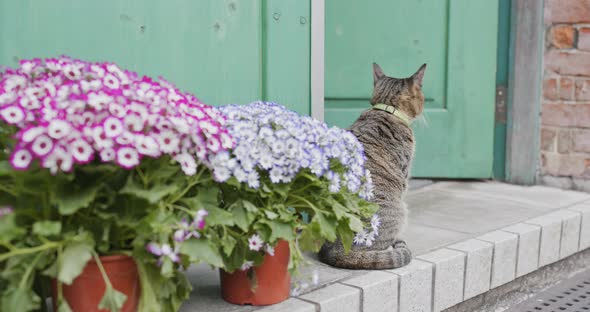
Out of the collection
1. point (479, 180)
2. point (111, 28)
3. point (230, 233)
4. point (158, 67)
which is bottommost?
point (479, 180)

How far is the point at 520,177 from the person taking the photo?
Result: 11.5ft

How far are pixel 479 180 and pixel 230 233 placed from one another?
8.26 ft

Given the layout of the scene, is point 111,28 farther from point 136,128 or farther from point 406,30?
point 406,30

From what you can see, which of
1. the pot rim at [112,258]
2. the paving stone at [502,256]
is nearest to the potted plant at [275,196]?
Answer: the pot rim at [112,258]

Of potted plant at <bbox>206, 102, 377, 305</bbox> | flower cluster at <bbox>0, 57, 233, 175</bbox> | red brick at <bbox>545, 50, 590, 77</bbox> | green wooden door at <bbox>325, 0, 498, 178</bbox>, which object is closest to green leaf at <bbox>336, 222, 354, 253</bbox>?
potted plant at <bbox>206, 102, 377, 305</bbox>

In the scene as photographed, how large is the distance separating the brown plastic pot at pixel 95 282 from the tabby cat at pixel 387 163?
846 mm

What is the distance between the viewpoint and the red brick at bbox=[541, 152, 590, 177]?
3.37m

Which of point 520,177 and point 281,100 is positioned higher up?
point 281,100

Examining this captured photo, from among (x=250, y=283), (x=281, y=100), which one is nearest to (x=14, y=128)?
(x=250, y=283)

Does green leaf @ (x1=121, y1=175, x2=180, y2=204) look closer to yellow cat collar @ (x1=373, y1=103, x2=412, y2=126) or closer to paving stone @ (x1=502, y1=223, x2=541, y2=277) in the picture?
yellow cat collar @ (x1=373, y1=103, x2=412, y2=126)

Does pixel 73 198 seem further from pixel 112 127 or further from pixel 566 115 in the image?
pixel 566 115

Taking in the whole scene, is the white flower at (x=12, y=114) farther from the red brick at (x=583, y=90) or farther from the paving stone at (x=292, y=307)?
Answer: the red brick at (x=583, y=90)

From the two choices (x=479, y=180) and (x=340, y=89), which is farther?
(x=479, y=180)

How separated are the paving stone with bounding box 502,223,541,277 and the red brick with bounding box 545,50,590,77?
1.29 meters
